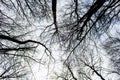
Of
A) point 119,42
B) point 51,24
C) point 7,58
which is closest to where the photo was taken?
point 7,58

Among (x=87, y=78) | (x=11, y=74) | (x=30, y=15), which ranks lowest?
(x=87, y=78)

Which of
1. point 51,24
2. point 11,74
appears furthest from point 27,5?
point 11,74

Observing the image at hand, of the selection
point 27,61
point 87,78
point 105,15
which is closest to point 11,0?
point 27,61

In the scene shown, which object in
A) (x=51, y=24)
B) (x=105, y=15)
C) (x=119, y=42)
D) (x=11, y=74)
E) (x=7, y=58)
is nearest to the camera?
(x=105, y=15)

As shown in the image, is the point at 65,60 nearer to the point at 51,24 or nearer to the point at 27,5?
the point at 51,24

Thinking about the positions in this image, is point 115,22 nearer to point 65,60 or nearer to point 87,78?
point 65,60

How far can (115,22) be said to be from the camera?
8.07 meters

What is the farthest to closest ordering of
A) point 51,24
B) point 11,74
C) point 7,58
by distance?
point 11,74 → point 51,24 → point 7,58

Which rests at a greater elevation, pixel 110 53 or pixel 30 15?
pixel 30 15

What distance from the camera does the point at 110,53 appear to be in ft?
40.9

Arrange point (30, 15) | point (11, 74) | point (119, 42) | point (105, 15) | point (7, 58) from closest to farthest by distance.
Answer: point (105, 15) < point (30, 15) < point (7, 58) < point (11, 74) < point (119, 42)

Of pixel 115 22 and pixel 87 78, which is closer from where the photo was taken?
pixel 115 22

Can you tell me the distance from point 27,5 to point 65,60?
13.4 feet

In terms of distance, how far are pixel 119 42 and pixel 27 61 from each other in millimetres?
6689
